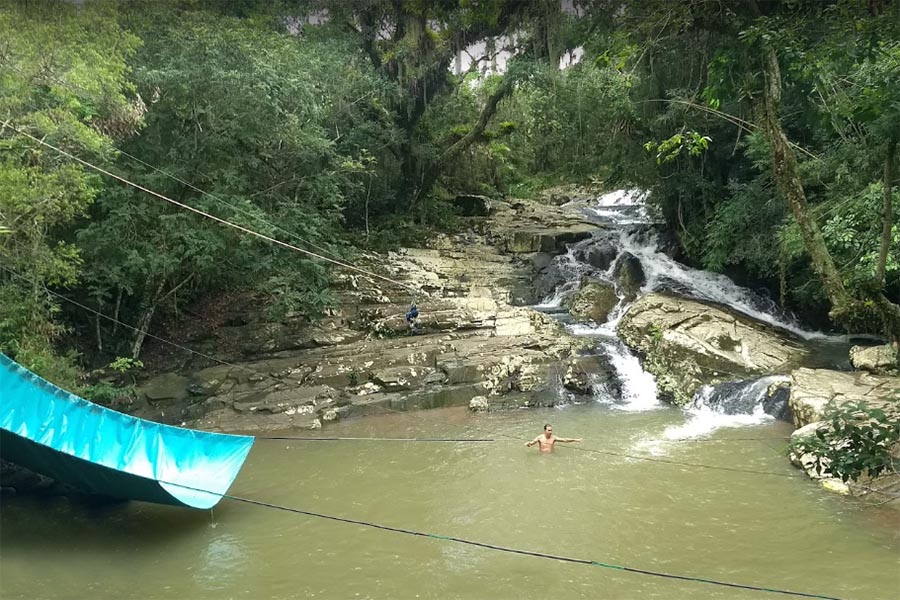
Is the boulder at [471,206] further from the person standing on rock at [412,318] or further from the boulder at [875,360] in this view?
the boulder at [875,360]

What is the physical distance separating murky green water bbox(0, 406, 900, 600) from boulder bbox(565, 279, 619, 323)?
6.50 meters

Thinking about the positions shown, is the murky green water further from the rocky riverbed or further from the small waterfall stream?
the rocky riverbed

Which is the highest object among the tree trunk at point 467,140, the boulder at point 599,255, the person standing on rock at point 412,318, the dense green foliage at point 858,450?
the tree trunk at point 467,140

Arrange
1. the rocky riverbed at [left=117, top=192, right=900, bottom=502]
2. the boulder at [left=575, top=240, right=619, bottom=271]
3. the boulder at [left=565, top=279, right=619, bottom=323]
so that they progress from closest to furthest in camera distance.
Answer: the rocky riverbed at [left=117, top=192, right=900, bottom=502]
the boulder at [left=565, top=279, right=619, bottom=323]
the boulder at [left=575, top=240, right=619, bottom=271]

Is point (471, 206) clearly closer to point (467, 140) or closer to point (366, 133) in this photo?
point (467, 140)

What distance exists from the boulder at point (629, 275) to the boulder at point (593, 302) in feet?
1.69

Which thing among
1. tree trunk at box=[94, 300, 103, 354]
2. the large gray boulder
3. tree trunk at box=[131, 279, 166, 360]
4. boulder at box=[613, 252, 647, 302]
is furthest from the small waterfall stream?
tree trunk at box=[94, 300, 103, 354]

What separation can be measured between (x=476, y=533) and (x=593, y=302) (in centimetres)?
1020

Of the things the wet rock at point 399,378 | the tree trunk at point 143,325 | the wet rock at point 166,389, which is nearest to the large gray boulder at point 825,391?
the wet rock at point 399,378

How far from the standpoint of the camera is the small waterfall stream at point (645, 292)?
37.5 feet

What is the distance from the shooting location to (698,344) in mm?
13148

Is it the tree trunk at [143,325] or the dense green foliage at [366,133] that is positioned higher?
the dense green foliage at [366,133]

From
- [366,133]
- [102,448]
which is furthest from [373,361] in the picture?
[366,133]

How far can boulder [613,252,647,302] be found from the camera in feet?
56.7
